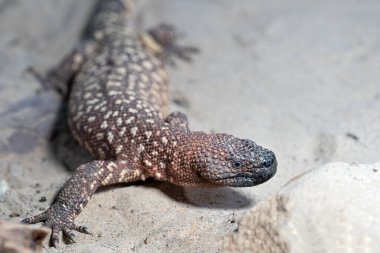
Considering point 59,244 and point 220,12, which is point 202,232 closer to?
point 59,244

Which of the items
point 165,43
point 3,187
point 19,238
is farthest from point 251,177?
point 165,43

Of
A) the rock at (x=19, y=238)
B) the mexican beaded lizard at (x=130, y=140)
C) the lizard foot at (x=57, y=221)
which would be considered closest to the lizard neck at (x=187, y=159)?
the mexican beaded lizard at (x=130, y=140)

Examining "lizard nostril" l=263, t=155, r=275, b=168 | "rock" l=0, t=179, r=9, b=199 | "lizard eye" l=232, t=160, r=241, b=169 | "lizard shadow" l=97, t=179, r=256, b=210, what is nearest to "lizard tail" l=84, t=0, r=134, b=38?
"rock" l=0, t=179, r=9, b=199

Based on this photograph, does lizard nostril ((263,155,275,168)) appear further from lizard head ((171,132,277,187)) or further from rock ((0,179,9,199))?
rock ((0,179,9,199))

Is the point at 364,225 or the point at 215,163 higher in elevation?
the point at 364,225

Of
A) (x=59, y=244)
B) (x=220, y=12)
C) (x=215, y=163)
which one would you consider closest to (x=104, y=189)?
(x=59, y=244)

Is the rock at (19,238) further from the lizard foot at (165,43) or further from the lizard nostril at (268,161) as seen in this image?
the lizard foot at (165,43)

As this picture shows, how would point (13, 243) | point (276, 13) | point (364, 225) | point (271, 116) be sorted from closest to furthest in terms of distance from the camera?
point (13, 243) < point (364, 225) < point (271, 116) < point (276, 13)

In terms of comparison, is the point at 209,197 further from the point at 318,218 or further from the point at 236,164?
the point at 318,218
